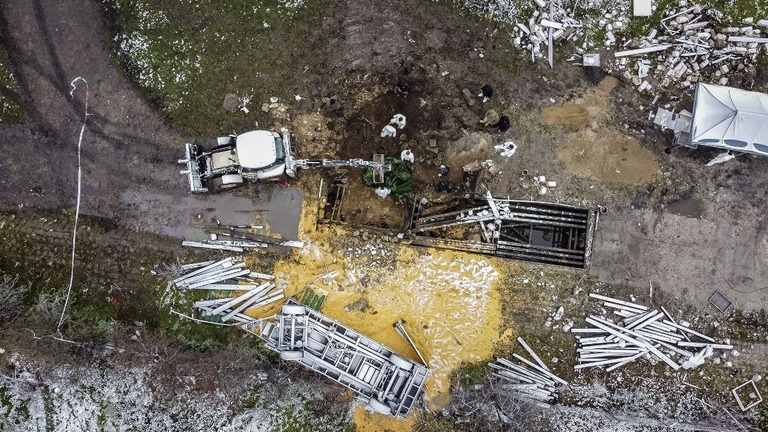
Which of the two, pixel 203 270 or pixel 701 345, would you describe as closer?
pixel 701 345

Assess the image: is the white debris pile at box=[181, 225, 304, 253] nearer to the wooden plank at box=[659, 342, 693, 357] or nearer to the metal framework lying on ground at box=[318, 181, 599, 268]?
the metal framework lying on ground at box=[318, 181, 599, 268]

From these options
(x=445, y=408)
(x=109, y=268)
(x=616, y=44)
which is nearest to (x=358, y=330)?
(x=445, y=408)

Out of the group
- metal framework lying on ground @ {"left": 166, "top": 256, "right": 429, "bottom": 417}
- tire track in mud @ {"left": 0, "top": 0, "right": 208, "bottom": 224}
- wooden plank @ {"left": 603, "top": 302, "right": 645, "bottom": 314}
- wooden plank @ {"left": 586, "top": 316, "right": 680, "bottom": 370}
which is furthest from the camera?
tire track in mud @ {"left": 0, "top": 0, "right": 208, "bottom": 224}

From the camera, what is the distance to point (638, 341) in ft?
50.7

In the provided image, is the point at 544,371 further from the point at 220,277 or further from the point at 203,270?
the point at 203,270

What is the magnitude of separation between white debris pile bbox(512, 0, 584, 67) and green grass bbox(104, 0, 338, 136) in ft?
19.0

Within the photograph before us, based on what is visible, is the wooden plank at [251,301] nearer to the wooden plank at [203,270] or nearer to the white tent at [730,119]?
the wooden plank at [203,270]

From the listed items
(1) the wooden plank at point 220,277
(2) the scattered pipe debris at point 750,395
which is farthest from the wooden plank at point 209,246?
(2) the scattered pipe debris at point 750,395

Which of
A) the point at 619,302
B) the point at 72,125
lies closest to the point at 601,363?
the point at 619,302

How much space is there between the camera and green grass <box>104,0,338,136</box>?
52.4 ft

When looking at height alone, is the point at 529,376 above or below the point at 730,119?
below

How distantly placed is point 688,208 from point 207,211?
14.4 m

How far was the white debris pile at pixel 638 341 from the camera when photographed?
1547 cm

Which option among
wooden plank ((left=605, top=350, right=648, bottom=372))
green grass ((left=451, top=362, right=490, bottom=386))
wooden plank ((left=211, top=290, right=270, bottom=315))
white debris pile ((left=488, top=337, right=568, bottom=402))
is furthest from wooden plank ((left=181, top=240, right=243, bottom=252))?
wooden plank ((left=605, top=350, right=648, bottom=372))
